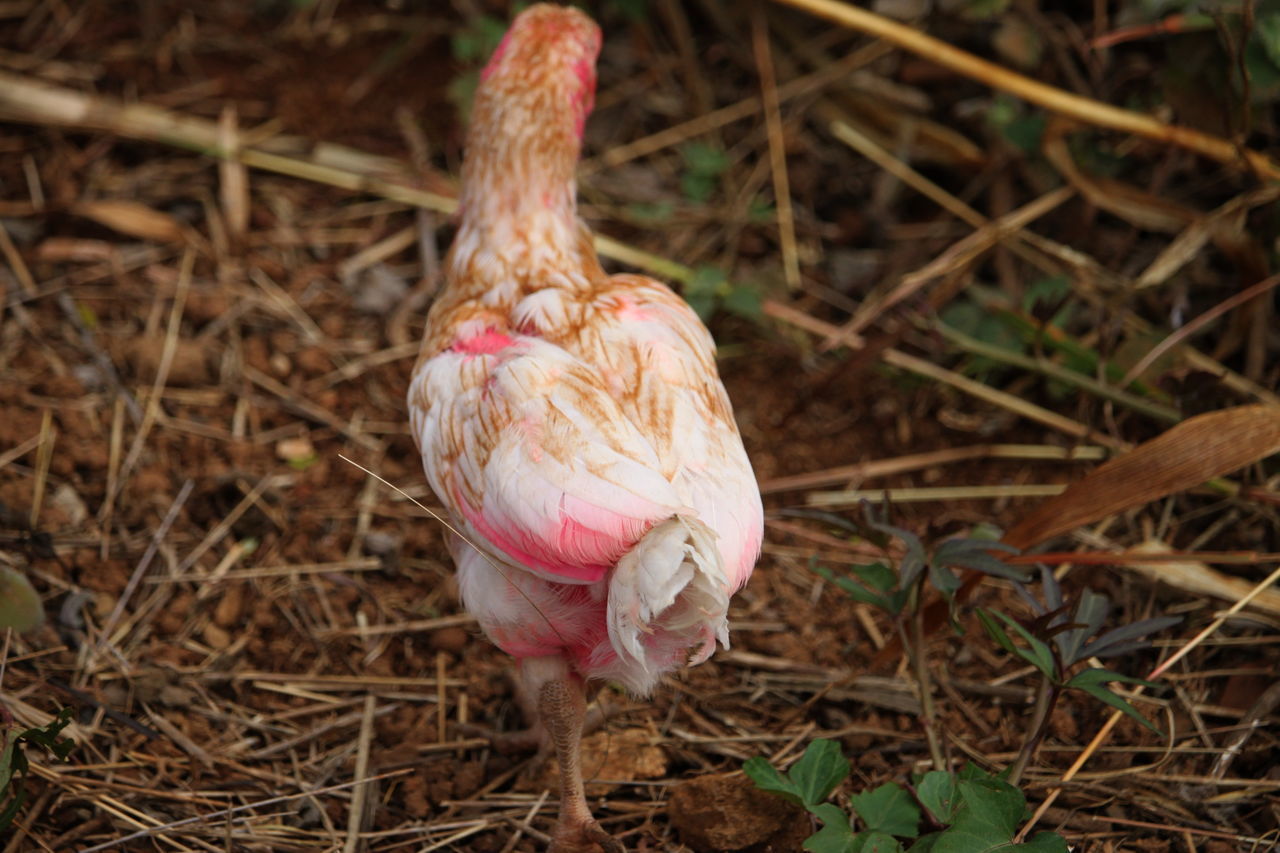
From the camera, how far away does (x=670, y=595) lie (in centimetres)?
181

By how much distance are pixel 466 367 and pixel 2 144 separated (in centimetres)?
272

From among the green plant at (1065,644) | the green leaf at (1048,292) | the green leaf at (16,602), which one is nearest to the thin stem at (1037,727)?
the green plant at (1065,644)

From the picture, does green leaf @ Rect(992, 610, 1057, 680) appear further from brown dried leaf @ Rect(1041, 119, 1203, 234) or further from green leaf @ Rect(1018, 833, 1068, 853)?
brown dried leaf @ Rect(1041, 119, 1203, 234)

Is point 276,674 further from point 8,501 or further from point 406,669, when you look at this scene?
point 8,501

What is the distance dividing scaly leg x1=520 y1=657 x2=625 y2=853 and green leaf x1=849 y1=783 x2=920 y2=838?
0.50m

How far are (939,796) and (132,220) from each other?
3.26 meters

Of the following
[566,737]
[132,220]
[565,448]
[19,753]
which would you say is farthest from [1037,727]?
[132,220]

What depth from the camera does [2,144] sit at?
400 centimetres

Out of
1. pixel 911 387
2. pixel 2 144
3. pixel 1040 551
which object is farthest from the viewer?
pixel 2 144

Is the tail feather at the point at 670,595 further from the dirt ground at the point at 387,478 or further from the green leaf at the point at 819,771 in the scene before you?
the dirt ground at the point at 387,478

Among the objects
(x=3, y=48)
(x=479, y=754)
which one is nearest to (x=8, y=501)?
(x=479, y=754)

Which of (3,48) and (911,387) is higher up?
(3,48)

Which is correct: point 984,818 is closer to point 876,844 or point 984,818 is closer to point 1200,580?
point 876,844

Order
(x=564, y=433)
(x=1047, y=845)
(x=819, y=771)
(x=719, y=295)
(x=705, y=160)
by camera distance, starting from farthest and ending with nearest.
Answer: (x=705, y=160) → (x=719, y=295) → (x=819, y=771) → (x=564, y=433) → (x=1047, y=845)
